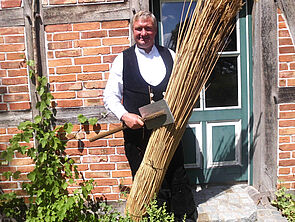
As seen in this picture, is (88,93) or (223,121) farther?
(223,121)

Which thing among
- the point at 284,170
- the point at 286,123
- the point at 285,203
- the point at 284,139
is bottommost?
the point at 285,203

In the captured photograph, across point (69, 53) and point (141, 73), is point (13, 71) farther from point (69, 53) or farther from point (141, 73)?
point (141, 73)

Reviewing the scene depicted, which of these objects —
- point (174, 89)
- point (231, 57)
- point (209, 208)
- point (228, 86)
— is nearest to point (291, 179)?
point (209, 208)

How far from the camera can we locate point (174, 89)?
6.10 ft

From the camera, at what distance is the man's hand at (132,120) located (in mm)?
1872

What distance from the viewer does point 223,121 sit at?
2885 mm

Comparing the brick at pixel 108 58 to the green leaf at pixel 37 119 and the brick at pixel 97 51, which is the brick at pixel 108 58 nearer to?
the brick at pixel 97 51

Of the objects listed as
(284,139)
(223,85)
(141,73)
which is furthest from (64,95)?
(284,139)

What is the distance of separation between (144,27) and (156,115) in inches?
27.7

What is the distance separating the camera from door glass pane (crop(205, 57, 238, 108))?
9.29 ft

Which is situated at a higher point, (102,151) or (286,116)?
(286,116)

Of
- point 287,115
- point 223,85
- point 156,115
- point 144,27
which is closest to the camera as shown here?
point 156,115

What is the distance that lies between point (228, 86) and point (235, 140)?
0.64 metres

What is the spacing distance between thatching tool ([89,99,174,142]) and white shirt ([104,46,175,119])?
8.1 inches
